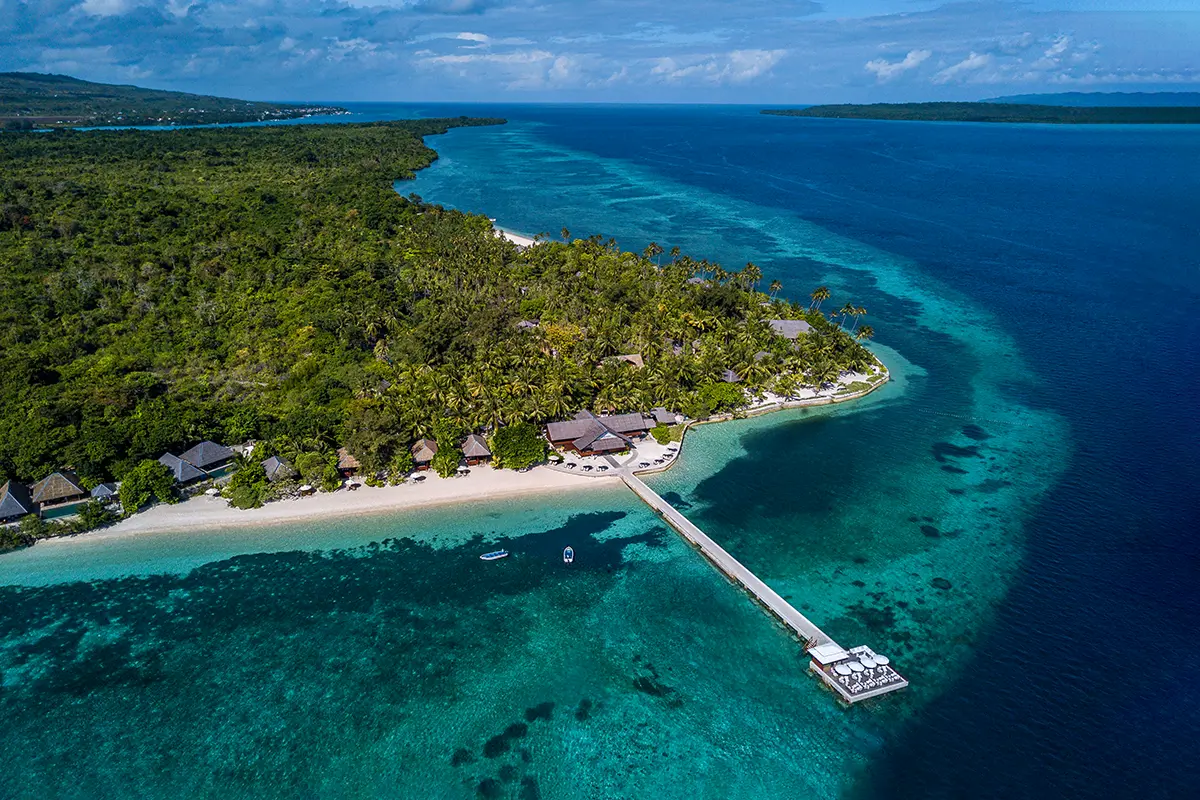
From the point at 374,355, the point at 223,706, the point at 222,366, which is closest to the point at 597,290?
the point at 374,355

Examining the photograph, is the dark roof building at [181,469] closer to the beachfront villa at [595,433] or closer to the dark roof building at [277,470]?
the dark roof building at [277,470]

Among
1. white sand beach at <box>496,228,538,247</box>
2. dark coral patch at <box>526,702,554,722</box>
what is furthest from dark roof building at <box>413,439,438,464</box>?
white sand beach at <box>496,228,538,247</box>

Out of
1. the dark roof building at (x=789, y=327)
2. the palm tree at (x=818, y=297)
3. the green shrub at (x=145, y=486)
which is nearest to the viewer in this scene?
the green shrub at (x=145, y=486)

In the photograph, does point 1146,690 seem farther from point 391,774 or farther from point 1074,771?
point 391,774

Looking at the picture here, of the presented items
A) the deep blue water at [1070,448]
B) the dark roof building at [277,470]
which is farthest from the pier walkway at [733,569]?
the dark roof building at [277,470]

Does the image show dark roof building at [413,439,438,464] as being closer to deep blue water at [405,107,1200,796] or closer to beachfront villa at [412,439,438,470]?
beachfront villa at [412,439,438,470]
